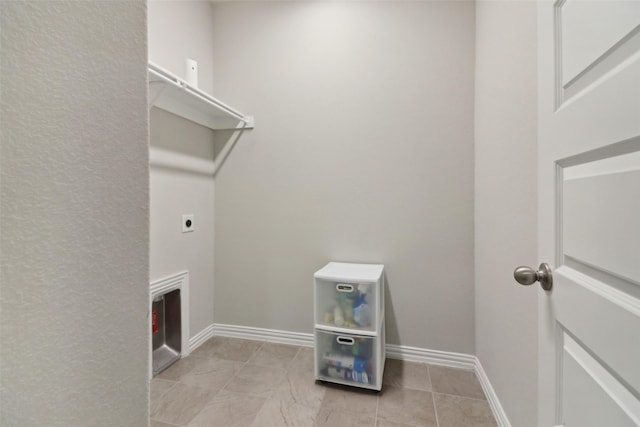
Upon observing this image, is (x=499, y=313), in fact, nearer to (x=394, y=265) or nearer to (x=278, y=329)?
(x=394, y=265)

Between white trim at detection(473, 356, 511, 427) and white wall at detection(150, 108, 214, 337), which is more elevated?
white wall at detection(150, 108, 214, 337)

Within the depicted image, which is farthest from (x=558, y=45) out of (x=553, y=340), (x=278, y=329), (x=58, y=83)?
(x=278, y=329)

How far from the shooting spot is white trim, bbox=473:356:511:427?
1311 millimetres

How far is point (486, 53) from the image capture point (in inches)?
62.9

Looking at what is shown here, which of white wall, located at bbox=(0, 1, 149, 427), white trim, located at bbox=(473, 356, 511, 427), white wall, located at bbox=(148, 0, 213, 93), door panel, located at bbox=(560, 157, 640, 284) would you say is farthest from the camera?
white wall, located at bbox=(148, 0, 213, 93)

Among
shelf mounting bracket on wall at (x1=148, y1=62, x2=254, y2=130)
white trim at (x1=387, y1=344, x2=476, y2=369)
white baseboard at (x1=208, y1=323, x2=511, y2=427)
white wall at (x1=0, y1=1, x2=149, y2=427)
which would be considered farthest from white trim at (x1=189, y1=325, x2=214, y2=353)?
white wall at (x1=0, y1=1, x2=149, y2=427)

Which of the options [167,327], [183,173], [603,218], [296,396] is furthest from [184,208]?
[603,218]

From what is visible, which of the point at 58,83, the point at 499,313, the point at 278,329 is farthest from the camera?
the point at 278,329

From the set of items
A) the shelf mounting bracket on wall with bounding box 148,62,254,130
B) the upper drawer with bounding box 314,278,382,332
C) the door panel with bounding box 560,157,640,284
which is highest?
the shelf mounting bracket on wall with bounding box 148,62,254,130

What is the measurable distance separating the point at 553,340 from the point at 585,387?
124 mm

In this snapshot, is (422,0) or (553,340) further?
(422,0)

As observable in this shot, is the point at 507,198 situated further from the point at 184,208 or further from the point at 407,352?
the point at 184,208

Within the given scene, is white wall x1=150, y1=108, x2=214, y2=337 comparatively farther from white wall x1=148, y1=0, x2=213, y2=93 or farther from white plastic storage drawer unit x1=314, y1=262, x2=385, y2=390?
white plastic storage drawer unit x1=314, y1=262, x2=385, y2=390

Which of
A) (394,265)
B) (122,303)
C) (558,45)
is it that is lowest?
(394,265)
